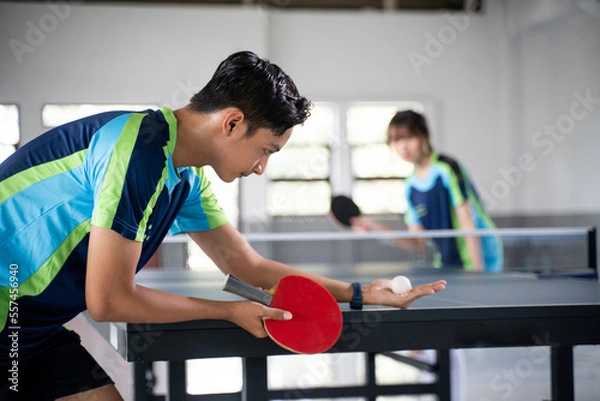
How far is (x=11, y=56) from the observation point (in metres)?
7.77

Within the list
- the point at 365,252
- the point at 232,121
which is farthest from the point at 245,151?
the point at 365,252

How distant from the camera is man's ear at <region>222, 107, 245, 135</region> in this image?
1481 mm

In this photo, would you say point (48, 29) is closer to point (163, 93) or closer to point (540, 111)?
point (163, 93)

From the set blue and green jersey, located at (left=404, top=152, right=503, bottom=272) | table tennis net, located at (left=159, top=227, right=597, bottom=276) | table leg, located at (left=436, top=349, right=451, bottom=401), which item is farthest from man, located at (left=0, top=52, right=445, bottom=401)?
table tennis net, located at (left=159, top=227, right=597, bottom=276)

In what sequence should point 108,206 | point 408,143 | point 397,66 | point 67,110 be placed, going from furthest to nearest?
1. point 397,66
2. point 67,110
3. point 408,143
4. point 108,206

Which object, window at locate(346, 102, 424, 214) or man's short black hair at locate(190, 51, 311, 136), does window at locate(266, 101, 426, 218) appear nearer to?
window at locate(346, 102, 424, 214)

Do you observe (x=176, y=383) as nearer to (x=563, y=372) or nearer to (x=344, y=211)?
(x=563, y=372)

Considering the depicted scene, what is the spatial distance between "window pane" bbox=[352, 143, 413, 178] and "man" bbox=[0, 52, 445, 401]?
22.7ft

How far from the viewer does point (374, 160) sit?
8.52 meters

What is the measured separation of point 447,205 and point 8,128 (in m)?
5.25

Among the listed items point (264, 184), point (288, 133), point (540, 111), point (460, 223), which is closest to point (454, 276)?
point (460, 223)

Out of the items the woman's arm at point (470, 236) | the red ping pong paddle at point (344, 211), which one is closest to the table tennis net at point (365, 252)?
the red ping pong paddle at point (344, 211)

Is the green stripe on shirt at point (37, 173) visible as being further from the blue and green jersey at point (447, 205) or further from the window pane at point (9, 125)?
the window pane at point (9, 125)

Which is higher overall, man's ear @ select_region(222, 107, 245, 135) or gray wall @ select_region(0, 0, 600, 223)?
gray wall @ select_region(0, 0, 600, 223)
